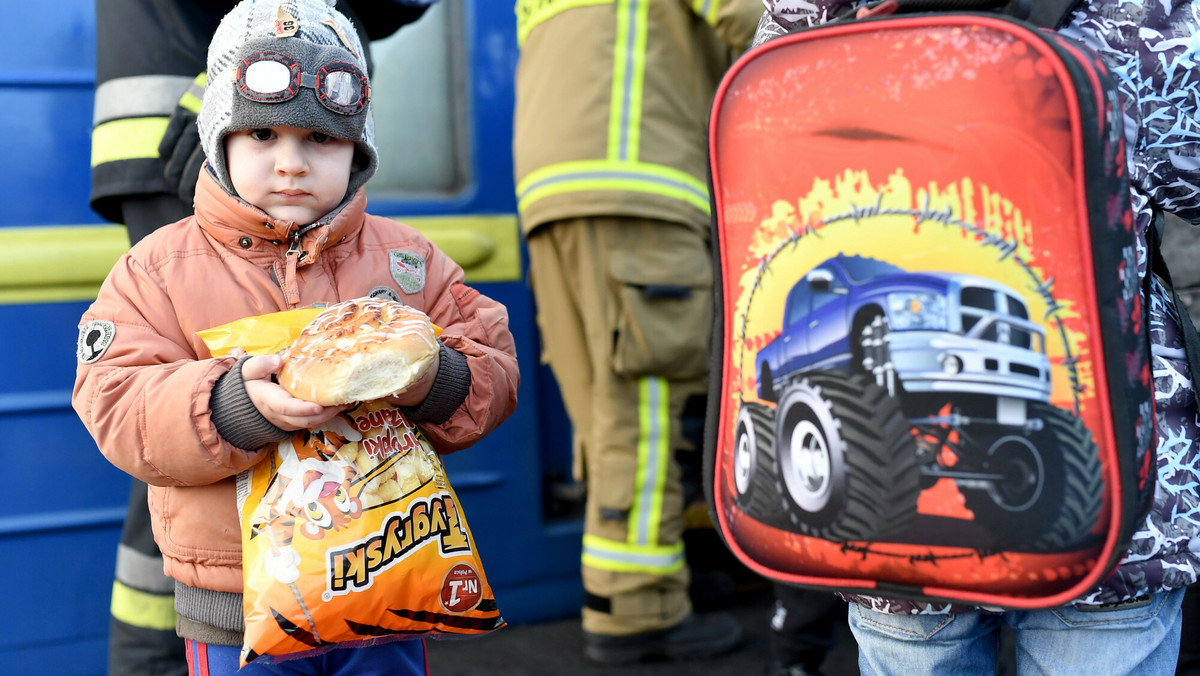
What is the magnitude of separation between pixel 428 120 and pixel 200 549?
70.0 inches

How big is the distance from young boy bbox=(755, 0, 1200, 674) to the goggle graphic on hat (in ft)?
1.86

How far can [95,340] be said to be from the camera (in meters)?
1.30

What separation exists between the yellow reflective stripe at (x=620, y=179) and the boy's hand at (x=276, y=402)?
1253mm

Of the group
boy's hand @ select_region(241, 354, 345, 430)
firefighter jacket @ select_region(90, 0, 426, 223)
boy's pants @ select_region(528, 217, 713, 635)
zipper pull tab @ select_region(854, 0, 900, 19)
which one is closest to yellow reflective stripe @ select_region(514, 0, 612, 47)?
boy's pants @ select_region(528, 217, 713, 635)

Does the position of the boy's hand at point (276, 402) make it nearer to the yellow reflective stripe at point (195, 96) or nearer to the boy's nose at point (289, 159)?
the boy's nose at point (289, 159)

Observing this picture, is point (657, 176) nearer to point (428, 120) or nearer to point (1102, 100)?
point (428, 120)

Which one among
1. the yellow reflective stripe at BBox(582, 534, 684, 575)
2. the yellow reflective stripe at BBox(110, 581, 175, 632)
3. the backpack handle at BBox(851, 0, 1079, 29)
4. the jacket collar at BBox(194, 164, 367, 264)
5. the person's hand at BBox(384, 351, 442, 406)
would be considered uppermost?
the backpack handle at BBox(851, 0, 1079, 29)

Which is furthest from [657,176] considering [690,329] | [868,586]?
[868,586]

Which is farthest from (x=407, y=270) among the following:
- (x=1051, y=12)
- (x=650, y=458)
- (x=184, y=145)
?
(x=650, y=458)

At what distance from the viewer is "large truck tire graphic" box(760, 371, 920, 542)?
105 centimetres

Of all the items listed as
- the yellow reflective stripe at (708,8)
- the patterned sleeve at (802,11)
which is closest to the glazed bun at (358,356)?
the patterned sleeve at (802,11)

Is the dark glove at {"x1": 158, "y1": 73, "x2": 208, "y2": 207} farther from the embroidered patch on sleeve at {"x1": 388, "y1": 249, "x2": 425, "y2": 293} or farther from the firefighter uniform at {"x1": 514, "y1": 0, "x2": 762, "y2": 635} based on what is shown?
the firefighter uniform at {"x1": 514, "y1": 0, "x2": 762, "y2": 635}

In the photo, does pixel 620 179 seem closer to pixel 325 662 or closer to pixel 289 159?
pixel 289 159

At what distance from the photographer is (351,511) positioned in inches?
49.0
